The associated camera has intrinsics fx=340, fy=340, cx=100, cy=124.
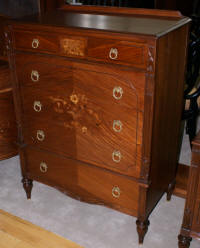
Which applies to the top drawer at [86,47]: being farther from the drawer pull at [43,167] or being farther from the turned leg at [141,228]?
the turned leg at [141,228]

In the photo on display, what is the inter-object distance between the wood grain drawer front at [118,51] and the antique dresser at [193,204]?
528 mm

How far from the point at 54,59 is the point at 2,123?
0.93 meters

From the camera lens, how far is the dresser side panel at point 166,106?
186 centimetres

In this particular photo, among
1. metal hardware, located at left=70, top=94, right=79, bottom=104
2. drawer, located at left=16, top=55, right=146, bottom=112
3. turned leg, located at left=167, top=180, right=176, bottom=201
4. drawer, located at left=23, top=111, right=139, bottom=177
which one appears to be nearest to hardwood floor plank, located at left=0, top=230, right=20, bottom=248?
drawer, located at left=23, top=111, right=139, bottom=177

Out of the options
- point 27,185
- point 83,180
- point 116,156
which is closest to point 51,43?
point 116,156

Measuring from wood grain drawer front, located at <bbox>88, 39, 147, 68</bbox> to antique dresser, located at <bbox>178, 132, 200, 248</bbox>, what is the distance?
0.53 meters

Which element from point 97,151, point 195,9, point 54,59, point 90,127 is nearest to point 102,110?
point 90,127

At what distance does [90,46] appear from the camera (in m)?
A: 1.88

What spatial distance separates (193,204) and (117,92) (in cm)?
78

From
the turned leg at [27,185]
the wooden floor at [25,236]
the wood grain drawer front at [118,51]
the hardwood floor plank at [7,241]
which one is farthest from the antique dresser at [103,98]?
the hardwood floor plank at [7,241]

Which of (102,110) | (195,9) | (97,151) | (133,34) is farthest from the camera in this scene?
(195,9)

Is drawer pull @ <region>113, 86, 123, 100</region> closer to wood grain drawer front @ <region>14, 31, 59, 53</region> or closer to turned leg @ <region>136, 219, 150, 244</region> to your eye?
wood grain drawer front @ <region>14, 31, 59, 53</region>

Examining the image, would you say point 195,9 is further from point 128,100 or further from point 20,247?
point 20,247

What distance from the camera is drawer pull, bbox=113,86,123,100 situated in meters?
1.90
